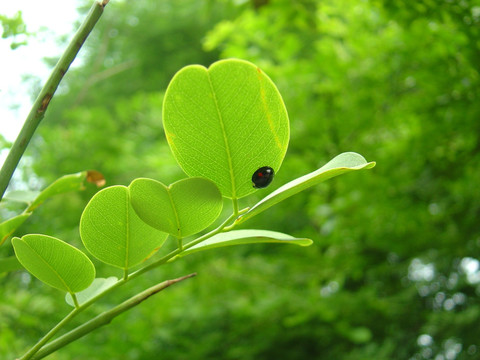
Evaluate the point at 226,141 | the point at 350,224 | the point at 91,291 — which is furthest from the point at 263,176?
the point at 350,224

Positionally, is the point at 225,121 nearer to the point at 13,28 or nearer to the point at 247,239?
the point at 247,239

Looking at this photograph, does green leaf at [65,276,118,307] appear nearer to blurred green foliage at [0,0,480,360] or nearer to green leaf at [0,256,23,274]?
green leaf at [0,256,23,274]

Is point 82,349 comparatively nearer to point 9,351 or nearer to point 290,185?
point 9,351

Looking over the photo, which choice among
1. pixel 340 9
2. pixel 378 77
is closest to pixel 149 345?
pixel 378 77

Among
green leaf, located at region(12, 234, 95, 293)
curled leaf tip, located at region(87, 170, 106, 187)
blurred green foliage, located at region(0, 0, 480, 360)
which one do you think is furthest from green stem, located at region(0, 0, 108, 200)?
blurred green foliage, located at region(0, 0, 480, 360)

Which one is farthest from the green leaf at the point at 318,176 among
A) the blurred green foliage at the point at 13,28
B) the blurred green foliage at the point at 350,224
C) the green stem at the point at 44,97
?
the blurred green foliage at the point at 350,224

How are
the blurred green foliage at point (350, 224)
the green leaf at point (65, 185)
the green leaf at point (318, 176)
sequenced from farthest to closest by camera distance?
the blurred green foliage at point (350, 224) → the green leaf at point (65, 185) → the green leaf at point (318, 176)

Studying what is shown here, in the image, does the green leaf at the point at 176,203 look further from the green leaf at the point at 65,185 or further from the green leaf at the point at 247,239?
the green leaf at the point at 65,185
